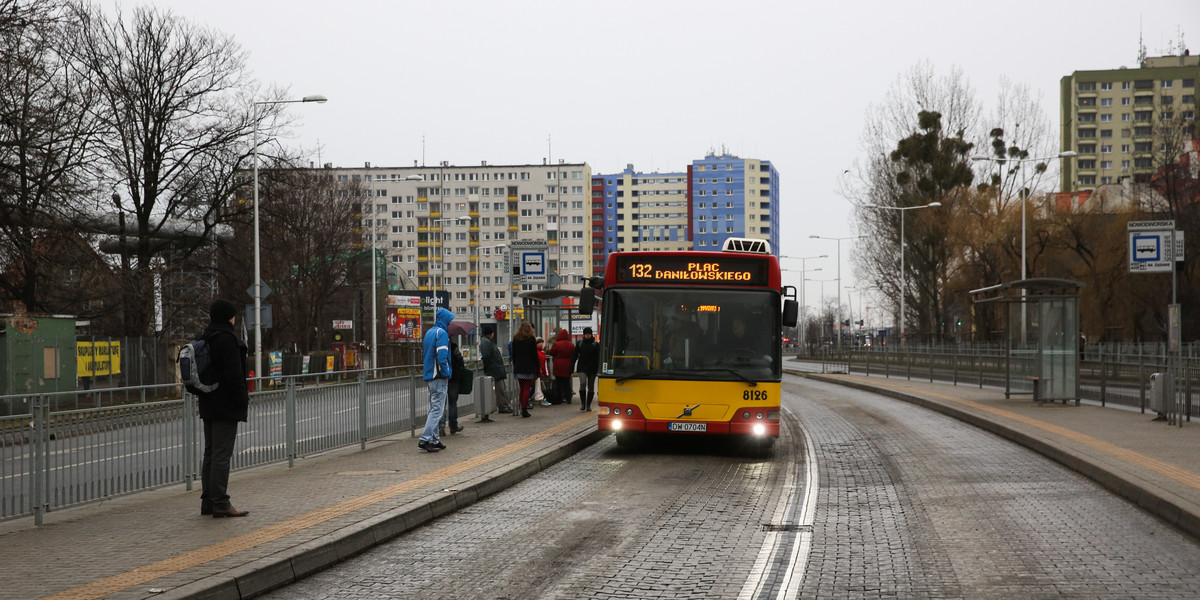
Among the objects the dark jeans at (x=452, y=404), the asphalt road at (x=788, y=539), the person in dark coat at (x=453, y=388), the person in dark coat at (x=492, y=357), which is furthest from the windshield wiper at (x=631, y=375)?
the person in dark coat at (x=492, y=357)

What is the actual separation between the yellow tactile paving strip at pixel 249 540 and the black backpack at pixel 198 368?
53.2 inches

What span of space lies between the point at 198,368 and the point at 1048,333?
761 inches

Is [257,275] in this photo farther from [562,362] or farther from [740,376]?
[740,376]

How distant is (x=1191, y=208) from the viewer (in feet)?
155

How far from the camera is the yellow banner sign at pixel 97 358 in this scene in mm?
30098

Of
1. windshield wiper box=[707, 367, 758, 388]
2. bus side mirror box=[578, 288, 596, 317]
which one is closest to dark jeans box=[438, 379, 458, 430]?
bus side mirror box=[578, 288, 596, 317]

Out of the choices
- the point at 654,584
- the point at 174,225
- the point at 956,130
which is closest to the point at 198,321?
the point at 174,225

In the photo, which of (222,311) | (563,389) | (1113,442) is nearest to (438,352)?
(222,311)

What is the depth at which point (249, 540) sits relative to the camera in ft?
26.7

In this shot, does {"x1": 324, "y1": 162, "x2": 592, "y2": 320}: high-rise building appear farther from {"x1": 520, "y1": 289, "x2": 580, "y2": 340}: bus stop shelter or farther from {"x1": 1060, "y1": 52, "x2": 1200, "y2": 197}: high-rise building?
{"x1": 520, "y1": 289, "x2": 580, "y2": 340}: bus stop shelter

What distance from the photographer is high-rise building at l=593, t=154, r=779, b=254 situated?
172 meters

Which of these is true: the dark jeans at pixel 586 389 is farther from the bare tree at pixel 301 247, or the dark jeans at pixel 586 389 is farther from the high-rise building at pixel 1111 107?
the high-rise building at pixel 1111 107

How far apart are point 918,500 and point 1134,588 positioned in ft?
13.2

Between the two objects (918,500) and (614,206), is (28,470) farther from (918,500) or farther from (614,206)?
(614,206)
